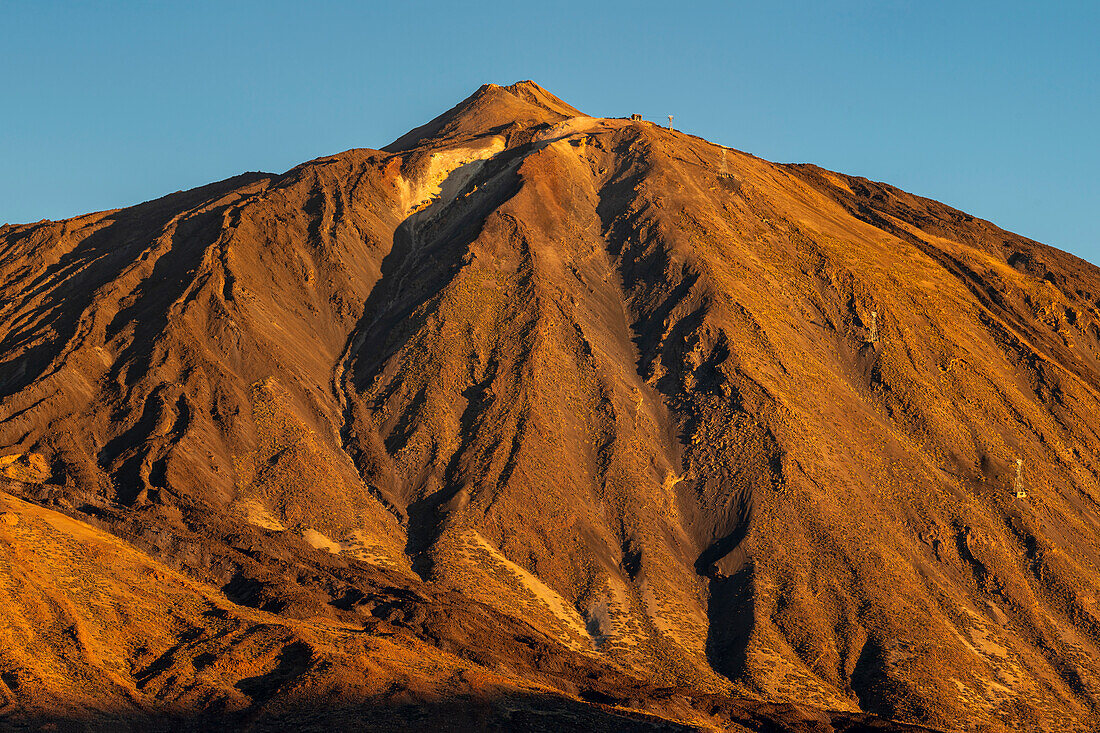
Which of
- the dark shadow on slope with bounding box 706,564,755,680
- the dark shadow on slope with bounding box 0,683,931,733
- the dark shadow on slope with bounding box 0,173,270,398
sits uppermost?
the dark shadow on slope with bounding box 0,173,270,398

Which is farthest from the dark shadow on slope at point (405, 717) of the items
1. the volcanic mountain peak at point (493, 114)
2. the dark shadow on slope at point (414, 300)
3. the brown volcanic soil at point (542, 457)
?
the volcanic mountain peak at point (493, 114)

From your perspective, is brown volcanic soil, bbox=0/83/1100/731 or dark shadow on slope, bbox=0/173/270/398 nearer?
brown volcanic soil, bbox=0/83/1100/731

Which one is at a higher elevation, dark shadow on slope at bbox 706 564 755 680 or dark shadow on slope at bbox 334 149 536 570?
dark shadow on slope at bbox 334 149 536 570

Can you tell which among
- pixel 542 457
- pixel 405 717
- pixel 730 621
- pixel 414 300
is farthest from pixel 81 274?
pixel 405 717

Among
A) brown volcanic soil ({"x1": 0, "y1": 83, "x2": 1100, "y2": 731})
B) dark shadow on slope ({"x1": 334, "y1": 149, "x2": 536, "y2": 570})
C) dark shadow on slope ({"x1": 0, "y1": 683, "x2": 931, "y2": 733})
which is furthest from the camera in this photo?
dark shadow on slope ({"x1": 334, "y1": 149, "x2": 536, "y2": 570})

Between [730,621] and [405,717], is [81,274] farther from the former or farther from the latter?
[405,717]

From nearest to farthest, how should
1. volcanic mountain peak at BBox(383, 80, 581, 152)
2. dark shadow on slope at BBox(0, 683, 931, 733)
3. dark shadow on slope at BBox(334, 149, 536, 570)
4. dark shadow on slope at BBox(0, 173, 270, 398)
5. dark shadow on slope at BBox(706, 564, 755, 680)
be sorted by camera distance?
dark shadow on slope at BBox(0, 683, 931, 733) → dark shadow on slope at BBox(706, 564, 755, 680) → dark shadow on slope at BBox(334, 149, 536, 570) → dark shadow on slope at BBox(0, 173, 270, 398) → volcanic mountain peak at BBox(383, 80, 581, 152)

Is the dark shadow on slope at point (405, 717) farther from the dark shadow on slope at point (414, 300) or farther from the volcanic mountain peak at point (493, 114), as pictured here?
the volcanic mountain peak at point (493, 114)

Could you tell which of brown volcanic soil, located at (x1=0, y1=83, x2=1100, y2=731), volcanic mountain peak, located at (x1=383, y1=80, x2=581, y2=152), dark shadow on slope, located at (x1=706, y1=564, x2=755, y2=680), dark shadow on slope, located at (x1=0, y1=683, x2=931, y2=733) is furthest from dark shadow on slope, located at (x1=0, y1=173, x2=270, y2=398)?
dark shadow on slope, located at (x1=706, y1=564, x2=755, y2=680)

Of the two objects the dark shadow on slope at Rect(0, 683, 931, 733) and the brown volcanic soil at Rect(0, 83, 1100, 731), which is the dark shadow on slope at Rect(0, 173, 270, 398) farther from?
the dark shadow on slope at Rect(0, 683, 931, 733)
